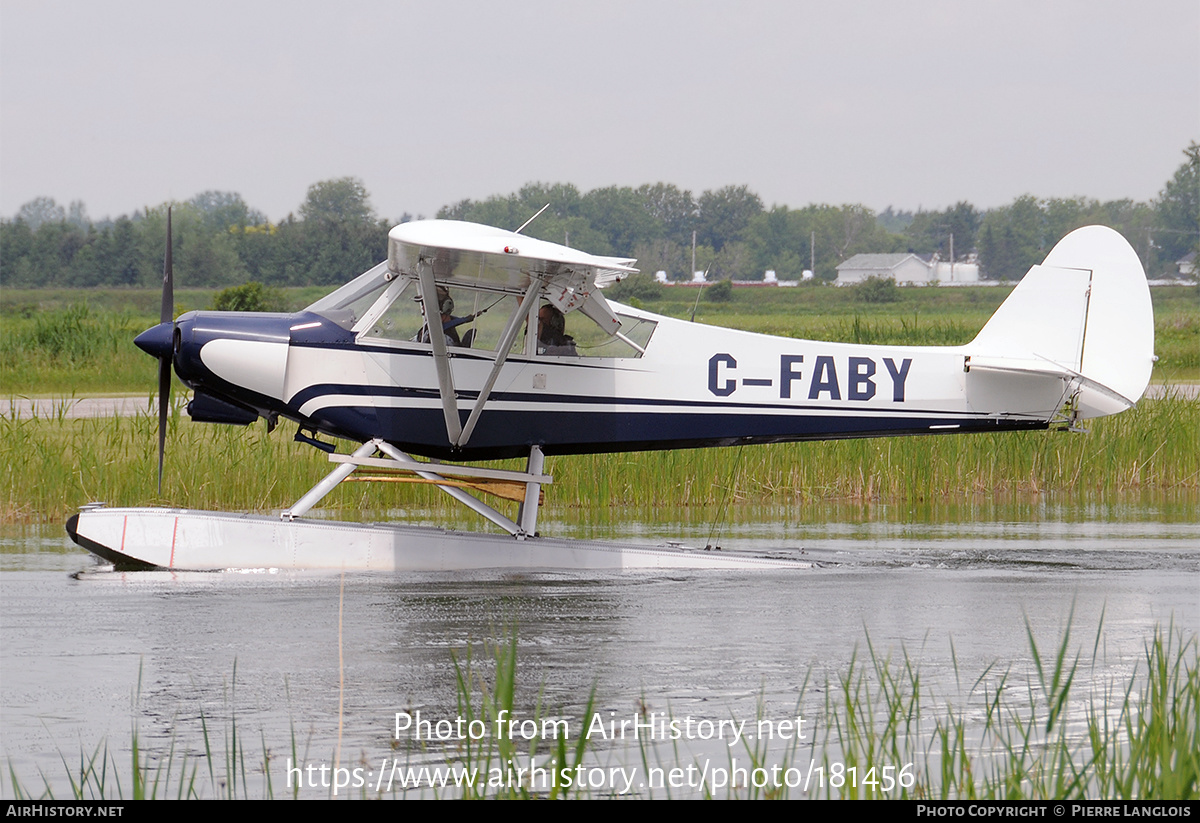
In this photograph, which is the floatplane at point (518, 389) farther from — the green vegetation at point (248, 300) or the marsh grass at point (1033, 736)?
the green vegetation at point (248, 300)

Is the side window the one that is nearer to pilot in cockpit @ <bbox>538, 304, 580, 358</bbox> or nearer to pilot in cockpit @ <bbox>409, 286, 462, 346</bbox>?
pilot in cockpit @ <bbox>409, 286, 462, 346</bbox>

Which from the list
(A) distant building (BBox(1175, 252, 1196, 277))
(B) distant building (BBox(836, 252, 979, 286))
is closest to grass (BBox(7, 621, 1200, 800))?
(A) distant building (BBox(1175, 252, 1196, 277))

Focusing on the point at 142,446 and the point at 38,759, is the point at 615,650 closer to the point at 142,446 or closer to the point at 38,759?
the point at 38,759

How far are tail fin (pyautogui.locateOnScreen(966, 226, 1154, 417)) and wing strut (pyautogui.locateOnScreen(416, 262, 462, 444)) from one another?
147 inches

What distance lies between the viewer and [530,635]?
6.68 meters

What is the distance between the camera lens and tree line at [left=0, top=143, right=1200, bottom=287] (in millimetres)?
57250

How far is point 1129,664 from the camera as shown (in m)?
5.97

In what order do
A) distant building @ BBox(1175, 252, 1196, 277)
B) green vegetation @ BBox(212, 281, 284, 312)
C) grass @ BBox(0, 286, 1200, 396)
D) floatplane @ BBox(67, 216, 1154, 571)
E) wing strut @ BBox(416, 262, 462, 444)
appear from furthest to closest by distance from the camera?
distant building @ BBox(1175, 252, 1196, 277), green vegetation @ BBox(212, 281, 284, 312), grass @ BBox(0, 286, 1200, 396), floatplane @ BBox(67, 216, 1154, 571), wing strut @ BBox(416, 262, 462, 444)

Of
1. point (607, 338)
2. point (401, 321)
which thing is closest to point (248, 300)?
point (401, 321)

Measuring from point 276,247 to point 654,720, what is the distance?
54.3 m

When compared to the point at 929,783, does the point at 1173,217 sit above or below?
above

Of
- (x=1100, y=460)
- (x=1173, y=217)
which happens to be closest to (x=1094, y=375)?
(x=1100, y=460)

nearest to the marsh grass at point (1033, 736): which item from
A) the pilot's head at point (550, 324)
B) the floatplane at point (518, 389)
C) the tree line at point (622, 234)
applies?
the floatplane at point (518, 389)

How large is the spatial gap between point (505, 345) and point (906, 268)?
10086 centimetres
